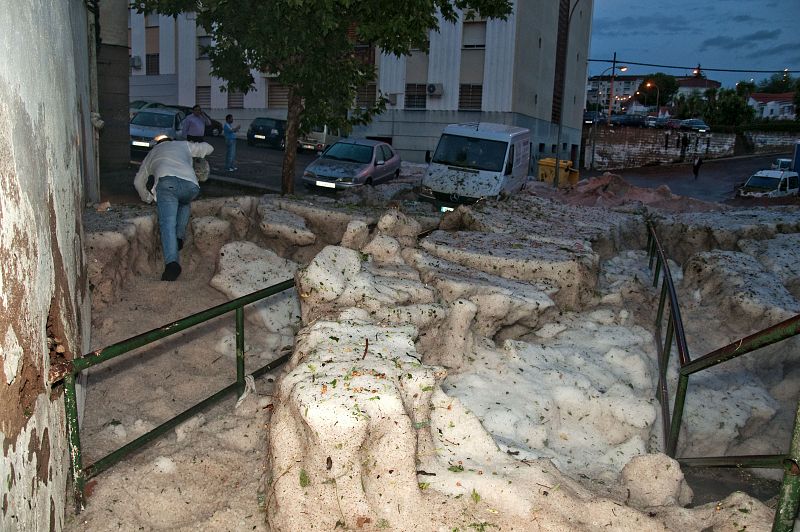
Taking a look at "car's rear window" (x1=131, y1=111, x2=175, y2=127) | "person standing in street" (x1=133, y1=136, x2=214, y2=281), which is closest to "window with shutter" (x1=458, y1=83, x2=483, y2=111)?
"car's rear window" (x1=131, y1=111, x2=175, y2=127)

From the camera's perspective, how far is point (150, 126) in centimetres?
2003

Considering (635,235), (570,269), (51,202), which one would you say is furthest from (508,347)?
(635,235)

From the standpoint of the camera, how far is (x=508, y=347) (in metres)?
5.11

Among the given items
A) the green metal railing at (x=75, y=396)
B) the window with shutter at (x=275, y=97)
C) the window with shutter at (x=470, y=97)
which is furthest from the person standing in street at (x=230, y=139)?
the window with shutter at (x=275, y=97)

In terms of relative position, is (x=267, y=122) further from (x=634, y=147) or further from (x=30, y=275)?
(x=30, y=275)

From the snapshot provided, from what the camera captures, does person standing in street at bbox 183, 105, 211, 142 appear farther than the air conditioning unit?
No

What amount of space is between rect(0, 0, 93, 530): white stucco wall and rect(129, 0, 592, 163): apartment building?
22.0 meters

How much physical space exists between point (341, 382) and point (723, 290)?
5369 millimetres

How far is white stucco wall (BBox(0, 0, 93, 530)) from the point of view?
2094 millimetres

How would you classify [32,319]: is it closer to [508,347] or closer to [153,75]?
[508,347]

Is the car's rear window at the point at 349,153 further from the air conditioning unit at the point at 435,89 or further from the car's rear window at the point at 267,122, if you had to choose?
the air conditioning unit at the point at 435,89

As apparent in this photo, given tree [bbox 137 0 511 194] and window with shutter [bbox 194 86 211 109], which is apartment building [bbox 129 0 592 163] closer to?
window with shutter [bbox 194 86 211 109]

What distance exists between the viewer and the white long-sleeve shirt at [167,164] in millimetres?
6383

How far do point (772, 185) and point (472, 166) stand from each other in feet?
51.7
